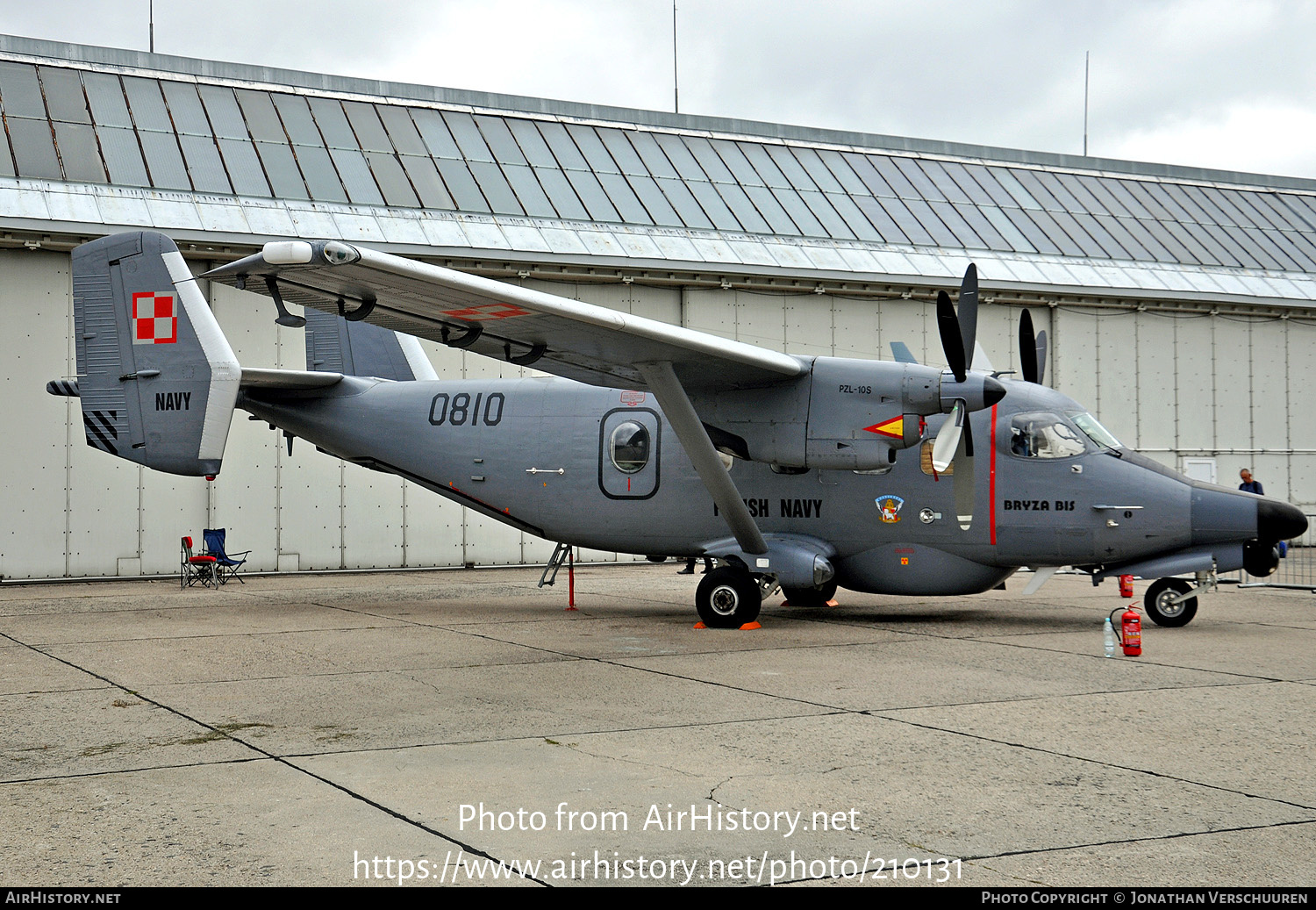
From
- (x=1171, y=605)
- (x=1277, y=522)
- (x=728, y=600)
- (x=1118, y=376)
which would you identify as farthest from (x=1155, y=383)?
(x=728, y=600)

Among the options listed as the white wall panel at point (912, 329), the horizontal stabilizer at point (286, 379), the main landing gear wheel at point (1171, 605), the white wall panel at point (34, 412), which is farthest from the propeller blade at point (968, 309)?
the white wall panel at point (34, 412)

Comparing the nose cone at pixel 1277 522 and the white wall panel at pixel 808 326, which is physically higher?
the white wall panel at pixel 808 326

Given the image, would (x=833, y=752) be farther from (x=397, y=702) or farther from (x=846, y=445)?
(x=846, y=445)

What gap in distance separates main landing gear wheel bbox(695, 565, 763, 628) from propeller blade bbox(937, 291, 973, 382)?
137 inches

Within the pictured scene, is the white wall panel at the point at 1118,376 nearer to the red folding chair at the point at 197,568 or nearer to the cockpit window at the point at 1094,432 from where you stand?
the cockpit window at the point at 1094,432

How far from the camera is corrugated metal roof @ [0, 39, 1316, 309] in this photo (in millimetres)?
21188

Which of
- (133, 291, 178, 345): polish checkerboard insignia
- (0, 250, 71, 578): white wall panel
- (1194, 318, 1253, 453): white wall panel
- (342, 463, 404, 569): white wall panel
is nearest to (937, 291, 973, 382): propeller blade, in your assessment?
(133, 291, 178, 345): polish checkerboard insignia

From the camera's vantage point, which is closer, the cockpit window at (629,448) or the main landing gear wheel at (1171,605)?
the main landing gear wheel at (1171,605)

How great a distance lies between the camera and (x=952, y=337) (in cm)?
1191

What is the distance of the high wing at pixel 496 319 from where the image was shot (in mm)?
8789

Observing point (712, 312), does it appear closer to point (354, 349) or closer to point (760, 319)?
point (760, 319)

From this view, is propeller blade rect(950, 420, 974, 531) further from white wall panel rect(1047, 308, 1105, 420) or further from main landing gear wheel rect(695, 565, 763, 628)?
white wall panel rect(1047, 308, 1105, 420)

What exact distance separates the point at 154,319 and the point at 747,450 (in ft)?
23.9

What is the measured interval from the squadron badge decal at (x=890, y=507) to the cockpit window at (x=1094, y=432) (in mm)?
2341
